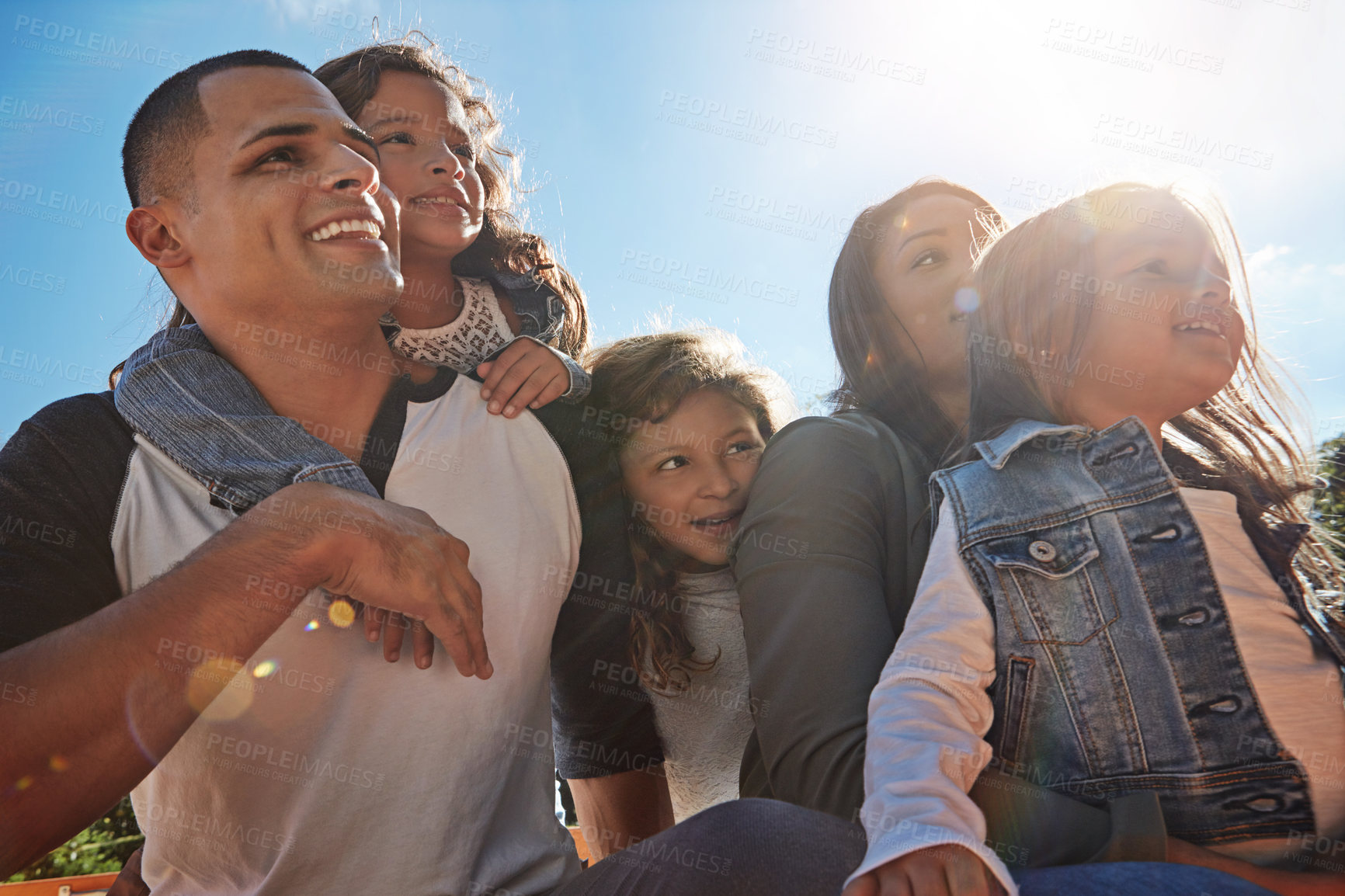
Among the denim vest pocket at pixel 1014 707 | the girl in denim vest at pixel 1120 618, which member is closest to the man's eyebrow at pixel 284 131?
the girl in denim vest at pixel 1120 618

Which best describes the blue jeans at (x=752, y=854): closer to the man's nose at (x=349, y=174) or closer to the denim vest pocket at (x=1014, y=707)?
the denim vest pocket at (x=1014, y=707)

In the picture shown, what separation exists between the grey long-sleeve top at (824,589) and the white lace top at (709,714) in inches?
11.0

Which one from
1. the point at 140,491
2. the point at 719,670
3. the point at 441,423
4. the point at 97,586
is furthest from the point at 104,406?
the point at 719,670

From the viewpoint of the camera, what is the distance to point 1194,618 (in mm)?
1567

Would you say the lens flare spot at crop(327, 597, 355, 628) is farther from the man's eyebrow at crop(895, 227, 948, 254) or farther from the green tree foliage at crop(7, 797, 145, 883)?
the green tree foliage at crop(7, 797, 145, 883)

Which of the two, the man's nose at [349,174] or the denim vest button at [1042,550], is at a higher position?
the man's nose at [349,174]

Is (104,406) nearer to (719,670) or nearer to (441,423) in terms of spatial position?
(441,423)

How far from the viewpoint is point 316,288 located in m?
2.09

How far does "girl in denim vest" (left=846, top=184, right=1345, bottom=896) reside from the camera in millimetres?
1357

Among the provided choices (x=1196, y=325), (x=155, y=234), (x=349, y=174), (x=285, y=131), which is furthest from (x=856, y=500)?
(x=155, y=234)

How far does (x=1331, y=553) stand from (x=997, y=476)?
0.91 metres

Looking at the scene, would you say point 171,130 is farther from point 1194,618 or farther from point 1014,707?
point 1194,618

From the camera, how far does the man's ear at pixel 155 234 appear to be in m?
2.15

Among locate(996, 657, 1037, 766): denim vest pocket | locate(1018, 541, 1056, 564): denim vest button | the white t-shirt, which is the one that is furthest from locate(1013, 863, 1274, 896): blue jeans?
the white t-shirt
